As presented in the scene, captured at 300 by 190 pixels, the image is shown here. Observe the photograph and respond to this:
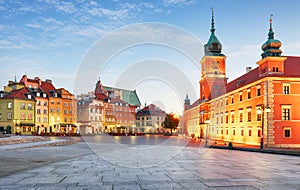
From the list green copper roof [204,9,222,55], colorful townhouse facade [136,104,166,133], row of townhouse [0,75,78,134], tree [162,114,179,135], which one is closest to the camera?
row of townhouse [0,75,78,134]

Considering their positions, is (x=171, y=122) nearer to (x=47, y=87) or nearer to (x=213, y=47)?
(x=213, y=47)

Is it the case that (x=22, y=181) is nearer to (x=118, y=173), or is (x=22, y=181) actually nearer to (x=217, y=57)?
(x=118, y=173)

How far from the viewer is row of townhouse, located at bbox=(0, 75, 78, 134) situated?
6969cm

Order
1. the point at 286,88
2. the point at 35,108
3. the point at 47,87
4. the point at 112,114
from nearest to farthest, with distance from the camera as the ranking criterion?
the point at 286,88 → the point at 35,108 → the point at 47,87 → the point at 112,114

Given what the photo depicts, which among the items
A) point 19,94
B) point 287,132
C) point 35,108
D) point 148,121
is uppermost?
point 19,94

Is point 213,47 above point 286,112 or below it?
above

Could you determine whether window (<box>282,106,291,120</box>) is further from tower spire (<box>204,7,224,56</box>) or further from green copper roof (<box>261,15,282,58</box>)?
tower spire (<box>204,7,224,56</box>)

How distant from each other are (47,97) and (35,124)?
9.72 meters

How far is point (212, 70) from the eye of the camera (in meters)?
74.4

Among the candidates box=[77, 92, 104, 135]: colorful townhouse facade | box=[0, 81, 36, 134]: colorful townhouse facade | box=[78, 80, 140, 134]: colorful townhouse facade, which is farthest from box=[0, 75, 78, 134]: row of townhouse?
box=[78, 80, 140, 134]: colorful townhouse facade

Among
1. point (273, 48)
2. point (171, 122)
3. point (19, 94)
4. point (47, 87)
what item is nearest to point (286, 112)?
point (273, 48)

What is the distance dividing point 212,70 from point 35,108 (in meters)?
51.1

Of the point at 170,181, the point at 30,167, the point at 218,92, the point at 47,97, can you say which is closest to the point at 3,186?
the point at 30,167

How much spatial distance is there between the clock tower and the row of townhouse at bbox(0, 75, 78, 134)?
4211cm
